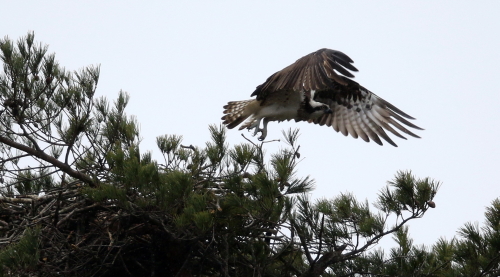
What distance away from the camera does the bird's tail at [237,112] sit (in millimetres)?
6098

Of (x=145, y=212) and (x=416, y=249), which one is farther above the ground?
(x=145, y=212)

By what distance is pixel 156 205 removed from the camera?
3932 mm

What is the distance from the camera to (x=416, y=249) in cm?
425

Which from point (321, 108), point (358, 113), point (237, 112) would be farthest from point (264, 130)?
point (358, 113)

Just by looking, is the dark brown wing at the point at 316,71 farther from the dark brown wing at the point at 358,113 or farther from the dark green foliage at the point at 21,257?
the dark green foliage at the point at 21,257

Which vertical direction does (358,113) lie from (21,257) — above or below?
above

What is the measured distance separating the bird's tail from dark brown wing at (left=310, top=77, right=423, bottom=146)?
2.29ft

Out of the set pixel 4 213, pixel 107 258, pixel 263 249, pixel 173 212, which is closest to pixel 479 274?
pixel 263 249

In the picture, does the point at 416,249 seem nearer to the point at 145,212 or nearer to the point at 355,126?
the point at 145,212

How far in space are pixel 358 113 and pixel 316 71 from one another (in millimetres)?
1681

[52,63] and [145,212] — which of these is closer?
[145,212]

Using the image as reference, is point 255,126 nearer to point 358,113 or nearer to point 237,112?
point 237,112

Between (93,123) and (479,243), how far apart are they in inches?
108

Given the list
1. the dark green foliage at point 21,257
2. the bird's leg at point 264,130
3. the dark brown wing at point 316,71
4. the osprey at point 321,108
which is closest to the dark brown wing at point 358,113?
the osprey at point 321,108
